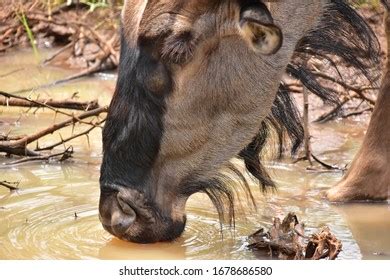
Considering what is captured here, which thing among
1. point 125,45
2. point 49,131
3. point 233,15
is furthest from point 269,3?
point 49,131

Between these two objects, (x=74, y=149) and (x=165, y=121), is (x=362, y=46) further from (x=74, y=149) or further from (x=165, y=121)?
(x=74, y=149)

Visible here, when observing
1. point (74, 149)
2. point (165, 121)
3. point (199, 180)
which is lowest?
point (74, 149)

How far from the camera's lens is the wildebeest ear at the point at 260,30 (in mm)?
4363

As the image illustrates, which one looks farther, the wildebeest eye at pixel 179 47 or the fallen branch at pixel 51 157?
the fallen branch at pixel 51 157

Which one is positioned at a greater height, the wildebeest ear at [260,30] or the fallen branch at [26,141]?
the wildebeest ear at [260,30]

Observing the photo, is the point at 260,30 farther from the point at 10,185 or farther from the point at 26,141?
the point at 26,141

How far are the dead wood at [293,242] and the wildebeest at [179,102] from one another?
1.16ft

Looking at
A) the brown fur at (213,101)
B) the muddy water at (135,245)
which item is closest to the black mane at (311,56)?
the muddy water at (135,245)

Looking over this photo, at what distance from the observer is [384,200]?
5.75 metres

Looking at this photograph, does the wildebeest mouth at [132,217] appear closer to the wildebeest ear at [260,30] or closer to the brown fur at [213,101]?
the brown fur at [213,101]

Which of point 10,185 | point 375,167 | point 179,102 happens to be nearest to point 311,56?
point 375,167

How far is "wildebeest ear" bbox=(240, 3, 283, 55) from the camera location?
14.3ft

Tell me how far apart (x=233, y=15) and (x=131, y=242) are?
1146 millimetres

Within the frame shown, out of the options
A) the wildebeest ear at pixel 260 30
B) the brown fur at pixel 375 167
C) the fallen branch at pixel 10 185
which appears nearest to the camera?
the wildebeest ear at pixel 260 30
